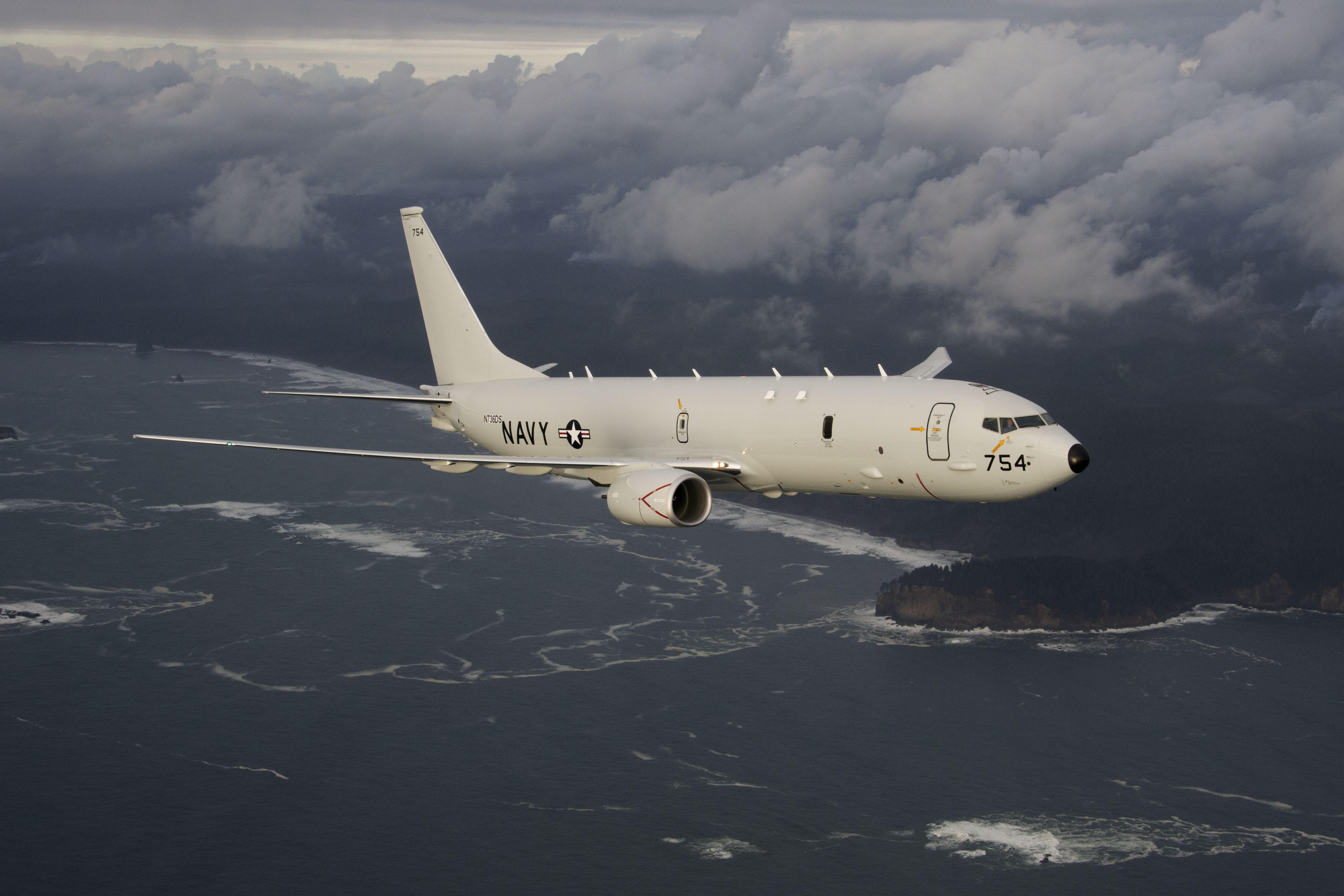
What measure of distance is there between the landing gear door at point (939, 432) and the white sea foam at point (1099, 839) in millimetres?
158232

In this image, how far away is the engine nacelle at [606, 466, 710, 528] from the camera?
1827 inches

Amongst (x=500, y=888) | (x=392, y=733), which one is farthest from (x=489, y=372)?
(x=392, y=733)

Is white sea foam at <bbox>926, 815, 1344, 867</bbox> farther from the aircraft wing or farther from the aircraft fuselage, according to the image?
the aircraft wing

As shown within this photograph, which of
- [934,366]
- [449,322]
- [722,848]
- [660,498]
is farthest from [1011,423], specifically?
[722,848]

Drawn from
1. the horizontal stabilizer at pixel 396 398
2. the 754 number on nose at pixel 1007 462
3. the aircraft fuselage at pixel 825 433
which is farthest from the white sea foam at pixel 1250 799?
the 754 number on nose at pixel 1007 462

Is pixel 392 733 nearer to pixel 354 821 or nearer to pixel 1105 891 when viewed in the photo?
pixel 354 821

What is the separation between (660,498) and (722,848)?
6016 inches

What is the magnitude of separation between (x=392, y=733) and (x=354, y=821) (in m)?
19.1

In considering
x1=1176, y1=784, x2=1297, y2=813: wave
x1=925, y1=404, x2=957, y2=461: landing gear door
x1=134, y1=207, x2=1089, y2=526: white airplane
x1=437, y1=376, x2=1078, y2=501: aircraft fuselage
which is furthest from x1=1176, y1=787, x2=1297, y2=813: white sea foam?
x1=925, y1=404, x2=957, y2=461: landing gear door

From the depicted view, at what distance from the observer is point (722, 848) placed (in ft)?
603

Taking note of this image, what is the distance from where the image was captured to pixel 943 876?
17812 centimetres

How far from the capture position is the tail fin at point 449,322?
65938 millimetres

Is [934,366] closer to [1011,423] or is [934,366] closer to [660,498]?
[1011,423]

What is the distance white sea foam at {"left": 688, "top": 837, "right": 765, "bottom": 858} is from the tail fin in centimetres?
13685
